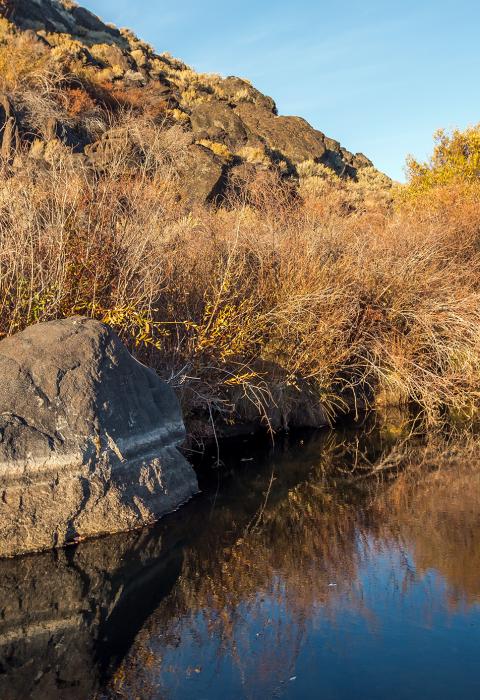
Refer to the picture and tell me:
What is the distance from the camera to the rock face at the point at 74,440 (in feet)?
20.3

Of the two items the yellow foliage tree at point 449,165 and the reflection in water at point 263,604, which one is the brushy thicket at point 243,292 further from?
the yellow foliage tree at point 449,165

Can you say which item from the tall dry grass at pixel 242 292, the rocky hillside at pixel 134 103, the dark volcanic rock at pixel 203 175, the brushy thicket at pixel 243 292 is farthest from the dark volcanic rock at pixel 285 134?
the tall dry grass at pixel 242 292

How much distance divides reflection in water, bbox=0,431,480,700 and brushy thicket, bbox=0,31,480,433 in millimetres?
2371

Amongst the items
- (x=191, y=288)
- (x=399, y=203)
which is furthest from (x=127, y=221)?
(x=399, y=203)

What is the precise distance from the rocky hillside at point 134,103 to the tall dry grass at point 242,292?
288 inches

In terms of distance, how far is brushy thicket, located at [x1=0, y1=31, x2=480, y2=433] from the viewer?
8.05 meters

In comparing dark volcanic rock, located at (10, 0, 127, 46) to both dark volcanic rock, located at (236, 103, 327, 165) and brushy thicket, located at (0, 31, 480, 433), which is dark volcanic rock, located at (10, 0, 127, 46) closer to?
dark volcanic rock, located at (236, 103, 327, 165)

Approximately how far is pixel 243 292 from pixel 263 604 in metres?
5.81

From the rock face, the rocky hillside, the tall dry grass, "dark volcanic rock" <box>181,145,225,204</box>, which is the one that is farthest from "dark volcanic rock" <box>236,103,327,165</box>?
the rock face

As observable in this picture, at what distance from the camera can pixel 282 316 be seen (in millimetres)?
10492

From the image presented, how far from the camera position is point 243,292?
1052cm

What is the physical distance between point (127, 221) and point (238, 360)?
8.82 ft

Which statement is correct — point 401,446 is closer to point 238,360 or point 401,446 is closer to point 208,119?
point 238,360

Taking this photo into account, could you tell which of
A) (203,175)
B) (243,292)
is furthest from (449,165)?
(243,292)
